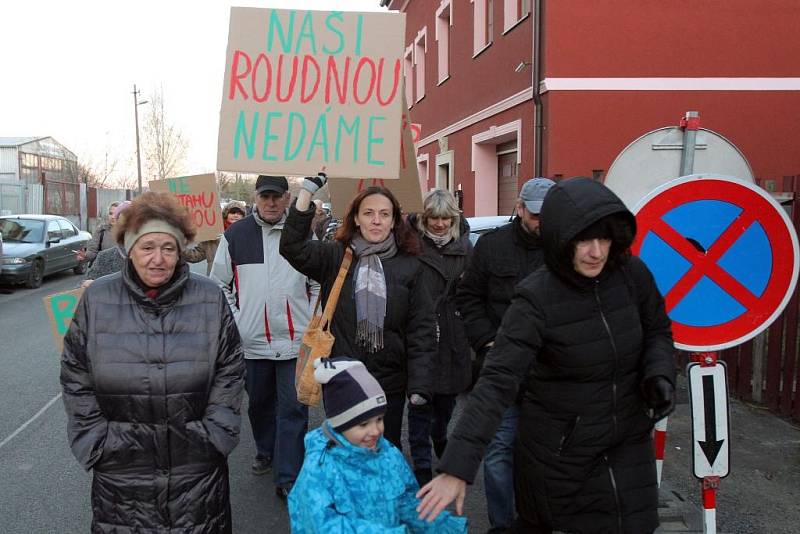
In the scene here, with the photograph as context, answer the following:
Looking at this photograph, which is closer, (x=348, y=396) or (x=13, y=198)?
(x=348, y=396)

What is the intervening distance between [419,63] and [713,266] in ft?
64.6

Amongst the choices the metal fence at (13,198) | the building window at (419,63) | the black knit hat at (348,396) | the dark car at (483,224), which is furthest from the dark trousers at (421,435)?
the metal fence at (13,198)

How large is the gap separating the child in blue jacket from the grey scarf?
2.90 feet

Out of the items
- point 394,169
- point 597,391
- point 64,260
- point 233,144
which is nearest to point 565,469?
point 597,391

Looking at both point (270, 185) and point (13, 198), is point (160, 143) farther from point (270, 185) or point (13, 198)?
point (270, 185)

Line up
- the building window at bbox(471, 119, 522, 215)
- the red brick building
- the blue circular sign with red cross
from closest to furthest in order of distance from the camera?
the blue circular sign with red cross
the red brick building
the building window at bbox(471, 119, 522, 215)

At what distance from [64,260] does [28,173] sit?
36.6m

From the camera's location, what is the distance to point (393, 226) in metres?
3.77

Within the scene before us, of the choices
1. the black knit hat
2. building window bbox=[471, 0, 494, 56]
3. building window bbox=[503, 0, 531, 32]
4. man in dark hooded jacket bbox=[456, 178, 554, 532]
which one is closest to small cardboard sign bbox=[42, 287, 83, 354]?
the black knit hat

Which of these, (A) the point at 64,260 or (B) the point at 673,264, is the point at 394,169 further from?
(A) the point at 64,260

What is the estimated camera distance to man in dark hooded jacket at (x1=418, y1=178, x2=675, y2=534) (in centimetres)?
236

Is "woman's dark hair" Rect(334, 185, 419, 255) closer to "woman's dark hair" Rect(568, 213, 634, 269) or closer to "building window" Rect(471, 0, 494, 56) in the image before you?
"woman's dark hair" Rect(568, 213, 634, 269)

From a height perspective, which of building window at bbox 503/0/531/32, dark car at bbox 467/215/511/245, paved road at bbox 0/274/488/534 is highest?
building window at bbox 503/0/531/32

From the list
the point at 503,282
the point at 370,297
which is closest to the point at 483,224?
the point at 503,282
